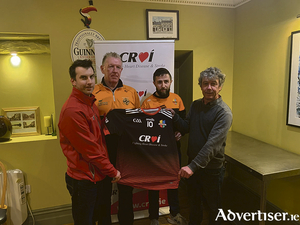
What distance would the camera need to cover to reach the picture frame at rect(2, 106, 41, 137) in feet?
7.89

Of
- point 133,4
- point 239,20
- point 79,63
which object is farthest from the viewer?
point 239,20

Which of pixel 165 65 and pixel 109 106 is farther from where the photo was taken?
pixel 165 65

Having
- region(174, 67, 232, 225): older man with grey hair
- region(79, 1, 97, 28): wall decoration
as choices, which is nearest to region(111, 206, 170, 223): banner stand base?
region(174, 67, 232, 225): older man with grey hair

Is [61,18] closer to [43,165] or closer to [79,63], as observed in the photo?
[79,63]

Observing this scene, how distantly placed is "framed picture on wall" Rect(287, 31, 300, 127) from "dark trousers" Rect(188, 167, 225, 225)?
0.99 meters

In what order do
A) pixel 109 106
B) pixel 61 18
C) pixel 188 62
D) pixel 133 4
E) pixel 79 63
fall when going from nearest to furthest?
pixel 79 63 < pixel 109 106 < pixel 61 18 < pixel 133 4 < pixel 188 62

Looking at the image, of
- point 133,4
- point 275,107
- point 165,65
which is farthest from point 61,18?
point 275,107

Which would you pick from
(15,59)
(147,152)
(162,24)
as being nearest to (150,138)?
(147,152)

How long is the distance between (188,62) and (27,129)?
2352 mm

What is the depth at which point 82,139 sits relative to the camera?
1.39 metres

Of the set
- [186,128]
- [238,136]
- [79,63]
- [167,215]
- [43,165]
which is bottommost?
[167,215]

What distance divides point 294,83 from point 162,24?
163 cm

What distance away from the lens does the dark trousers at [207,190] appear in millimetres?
1663

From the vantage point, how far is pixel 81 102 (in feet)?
4.85
